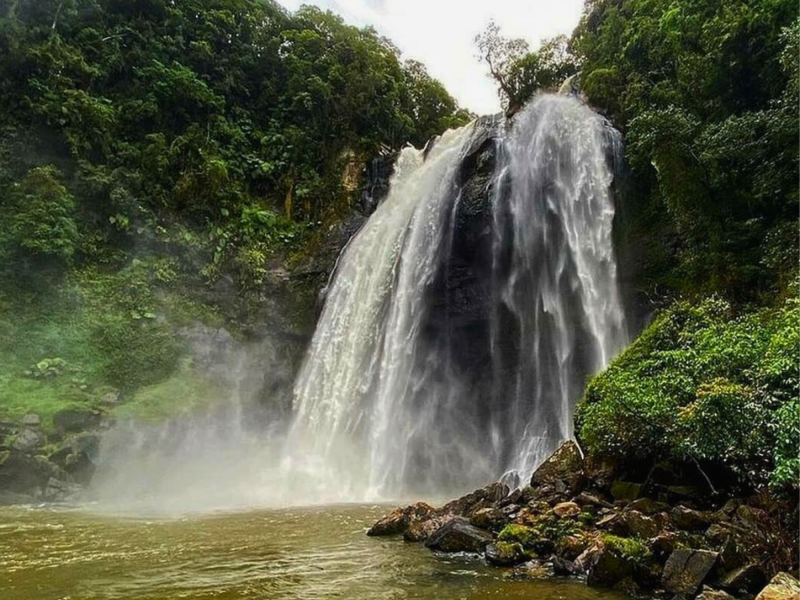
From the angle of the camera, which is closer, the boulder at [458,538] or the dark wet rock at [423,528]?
the boulder at [458,538]

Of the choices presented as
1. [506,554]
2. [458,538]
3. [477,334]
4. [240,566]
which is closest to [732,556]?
[506,554]

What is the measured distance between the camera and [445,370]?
1762 cm

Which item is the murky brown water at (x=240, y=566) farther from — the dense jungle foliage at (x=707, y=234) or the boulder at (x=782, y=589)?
the dense jungle foliage at (x=707, y=234)

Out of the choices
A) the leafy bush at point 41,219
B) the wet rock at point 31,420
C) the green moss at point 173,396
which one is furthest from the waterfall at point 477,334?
the leafy bush at point 41,219

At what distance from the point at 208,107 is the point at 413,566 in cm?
2644

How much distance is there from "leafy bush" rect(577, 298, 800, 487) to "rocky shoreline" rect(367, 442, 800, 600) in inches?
19.2

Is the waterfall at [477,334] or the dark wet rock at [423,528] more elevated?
the waterfall at [477,334]

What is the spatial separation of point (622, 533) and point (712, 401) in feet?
6.56

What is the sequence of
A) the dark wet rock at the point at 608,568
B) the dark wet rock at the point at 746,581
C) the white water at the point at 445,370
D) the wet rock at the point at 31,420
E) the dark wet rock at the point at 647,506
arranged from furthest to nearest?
1. the wet rock at the point at 31,420
2. the white water at the point at 445,370
3. the dark wet rock at the point at 647,506
4. the dark wet rock at the point at 608,568
5. the dark wet rock at the point at 746,581

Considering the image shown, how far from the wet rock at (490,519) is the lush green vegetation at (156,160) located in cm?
1348

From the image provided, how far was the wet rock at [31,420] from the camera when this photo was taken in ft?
54.1

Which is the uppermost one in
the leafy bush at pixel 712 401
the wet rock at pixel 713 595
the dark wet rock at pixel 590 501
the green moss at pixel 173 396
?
the green moss at pixel 173 396

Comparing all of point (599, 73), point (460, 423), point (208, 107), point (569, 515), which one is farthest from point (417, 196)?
point (569, 515)

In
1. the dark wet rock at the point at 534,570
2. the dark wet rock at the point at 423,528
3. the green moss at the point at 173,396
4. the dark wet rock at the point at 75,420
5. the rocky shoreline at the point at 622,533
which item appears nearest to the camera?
the rocky shoreline at the point at 622,533
